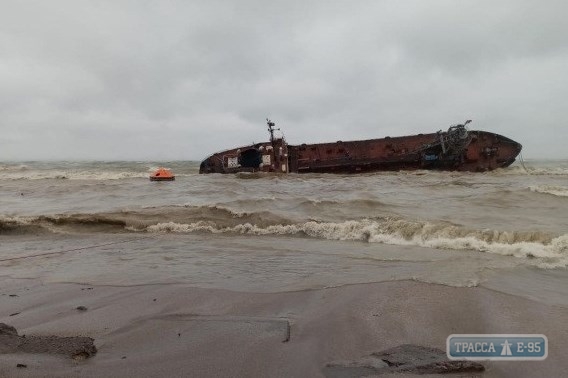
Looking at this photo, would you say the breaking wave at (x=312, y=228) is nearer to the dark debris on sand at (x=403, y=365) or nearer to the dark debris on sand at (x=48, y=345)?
the dark debris on sand at (x=403, y=365)

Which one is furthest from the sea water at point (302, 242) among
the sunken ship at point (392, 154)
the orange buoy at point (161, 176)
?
the sunken ship at point (392, 154)

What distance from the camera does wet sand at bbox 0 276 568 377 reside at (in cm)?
270

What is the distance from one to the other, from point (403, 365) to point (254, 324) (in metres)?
1.34

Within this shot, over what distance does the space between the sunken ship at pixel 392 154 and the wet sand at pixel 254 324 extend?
2254cm

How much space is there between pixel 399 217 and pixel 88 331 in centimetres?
733

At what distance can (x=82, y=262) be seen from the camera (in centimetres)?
627

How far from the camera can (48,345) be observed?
3004 millimetres

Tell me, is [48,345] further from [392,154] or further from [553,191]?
[392,154]

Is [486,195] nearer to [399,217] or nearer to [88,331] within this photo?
[399,217]

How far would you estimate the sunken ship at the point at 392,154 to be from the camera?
2577cm

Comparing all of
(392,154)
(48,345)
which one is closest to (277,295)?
(48,345)

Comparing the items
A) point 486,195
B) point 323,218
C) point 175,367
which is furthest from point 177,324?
point 486,195

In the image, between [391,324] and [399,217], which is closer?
[391,324]

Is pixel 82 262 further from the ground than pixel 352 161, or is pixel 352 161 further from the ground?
pixel 352 161
